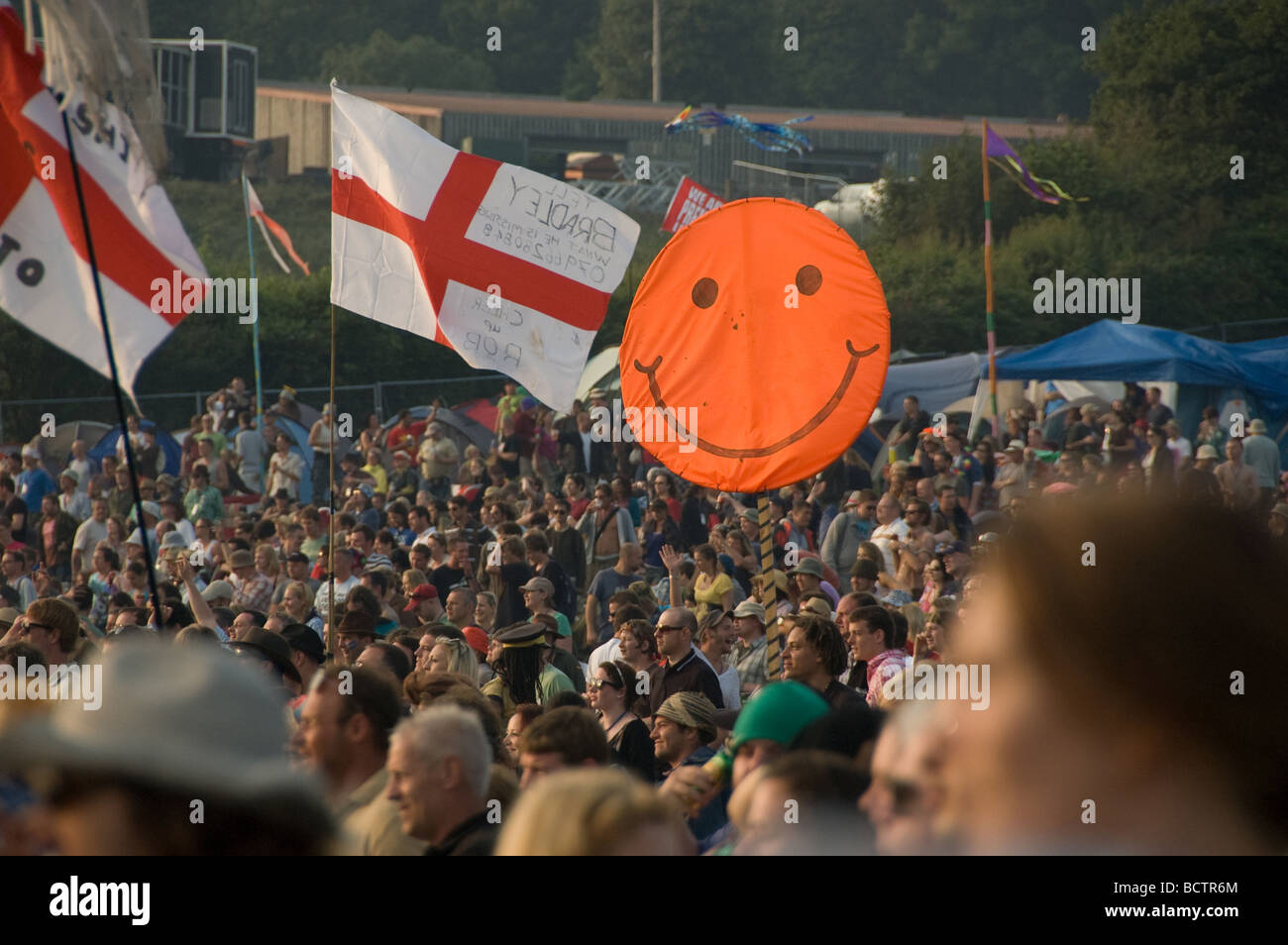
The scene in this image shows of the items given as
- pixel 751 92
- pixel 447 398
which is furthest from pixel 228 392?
pixel 751 92

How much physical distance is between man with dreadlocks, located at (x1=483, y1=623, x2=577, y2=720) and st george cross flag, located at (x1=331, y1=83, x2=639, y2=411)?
150cm

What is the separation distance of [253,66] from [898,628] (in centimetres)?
4160

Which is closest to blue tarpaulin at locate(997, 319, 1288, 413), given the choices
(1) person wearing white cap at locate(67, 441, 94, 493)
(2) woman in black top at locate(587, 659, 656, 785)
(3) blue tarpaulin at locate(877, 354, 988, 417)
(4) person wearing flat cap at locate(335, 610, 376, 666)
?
(3) blue tarpaulin at locate(877, 354, 988, 417)

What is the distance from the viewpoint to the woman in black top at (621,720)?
686 centimetres

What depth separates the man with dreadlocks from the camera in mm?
8391

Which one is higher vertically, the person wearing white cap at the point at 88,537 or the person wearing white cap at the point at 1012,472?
the person wearing white cap at the point at 1012,472

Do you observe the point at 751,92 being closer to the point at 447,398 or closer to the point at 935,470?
the point at 447,398

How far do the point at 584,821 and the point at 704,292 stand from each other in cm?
569

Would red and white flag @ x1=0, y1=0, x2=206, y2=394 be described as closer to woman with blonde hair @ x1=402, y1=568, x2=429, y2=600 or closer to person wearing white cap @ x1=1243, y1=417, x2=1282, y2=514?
woman with blonde hair @ x1=402, y1=568, x2=429, y2=600

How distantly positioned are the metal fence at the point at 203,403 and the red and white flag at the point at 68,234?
1825 centimetres

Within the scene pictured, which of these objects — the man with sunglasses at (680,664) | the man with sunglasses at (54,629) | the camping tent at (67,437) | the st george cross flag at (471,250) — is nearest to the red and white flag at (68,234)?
the man with sunglasses at (54,629)

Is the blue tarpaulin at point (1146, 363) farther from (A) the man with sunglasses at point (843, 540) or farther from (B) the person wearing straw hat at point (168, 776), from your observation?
(B) the person wearing straw hat at point (168, 776)

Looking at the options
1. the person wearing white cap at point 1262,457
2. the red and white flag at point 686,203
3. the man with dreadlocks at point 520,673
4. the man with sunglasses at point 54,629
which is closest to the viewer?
the man with sunglasses at point 54,629

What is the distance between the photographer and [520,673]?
27.7ft
